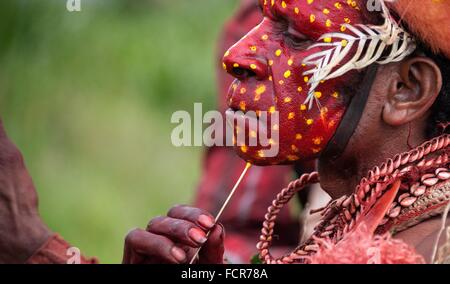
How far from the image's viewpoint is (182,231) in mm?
3752

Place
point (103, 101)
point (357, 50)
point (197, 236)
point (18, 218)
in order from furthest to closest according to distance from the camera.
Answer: point (103, 101), point (18, 218), point (357, 50), point (197, 236)

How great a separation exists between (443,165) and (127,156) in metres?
9.02

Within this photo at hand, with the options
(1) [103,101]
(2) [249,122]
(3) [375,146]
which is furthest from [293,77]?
(1) [103,101]

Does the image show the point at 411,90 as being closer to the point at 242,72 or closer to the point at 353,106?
the point at 353,106

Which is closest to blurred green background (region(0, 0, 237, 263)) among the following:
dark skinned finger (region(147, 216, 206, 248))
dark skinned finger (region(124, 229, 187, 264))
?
dark skinned finger (region(124, 229, 187, 264))

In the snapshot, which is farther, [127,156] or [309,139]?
[127,156]

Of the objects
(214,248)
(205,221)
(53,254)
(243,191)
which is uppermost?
(205,221)

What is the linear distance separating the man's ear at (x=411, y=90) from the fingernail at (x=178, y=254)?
0.78m

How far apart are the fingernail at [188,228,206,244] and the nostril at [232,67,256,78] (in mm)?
546

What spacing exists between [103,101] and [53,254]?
8782 millimetres

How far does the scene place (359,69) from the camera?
12.7 feet

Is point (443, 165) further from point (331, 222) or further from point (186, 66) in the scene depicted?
point (186, 66)

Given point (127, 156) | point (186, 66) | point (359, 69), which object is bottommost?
point (127, 156)
